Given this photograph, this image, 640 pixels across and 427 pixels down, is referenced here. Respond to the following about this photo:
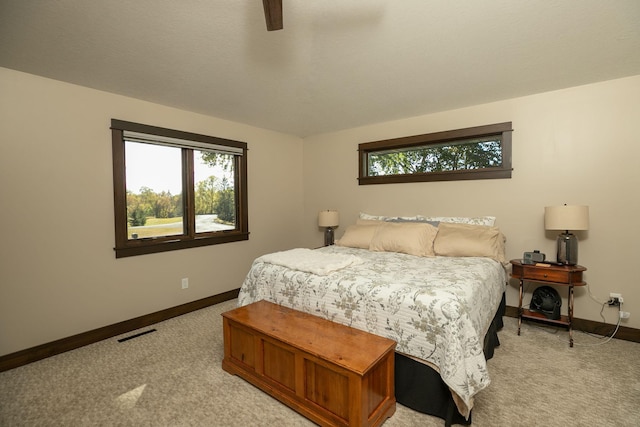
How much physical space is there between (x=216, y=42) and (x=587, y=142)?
3336 mm

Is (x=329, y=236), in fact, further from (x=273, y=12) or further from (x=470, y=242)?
(x=273, y=12)

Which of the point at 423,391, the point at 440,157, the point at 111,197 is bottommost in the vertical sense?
the point at 423,391

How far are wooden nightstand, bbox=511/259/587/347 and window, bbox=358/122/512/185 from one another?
1021mm

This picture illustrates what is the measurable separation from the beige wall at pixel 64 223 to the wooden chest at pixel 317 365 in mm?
1501

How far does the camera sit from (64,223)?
2.55 meters

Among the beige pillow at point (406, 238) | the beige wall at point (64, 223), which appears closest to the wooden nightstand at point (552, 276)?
the beige pillow at point (406, 238)

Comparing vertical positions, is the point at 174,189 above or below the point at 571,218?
above

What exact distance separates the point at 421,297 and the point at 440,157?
2.42m

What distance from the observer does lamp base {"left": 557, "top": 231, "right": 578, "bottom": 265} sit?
262 centimetres

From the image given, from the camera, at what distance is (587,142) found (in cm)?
274

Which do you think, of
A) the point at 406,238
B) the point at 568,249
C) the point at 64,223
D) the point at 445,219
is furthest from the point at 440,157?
the point at 64,223

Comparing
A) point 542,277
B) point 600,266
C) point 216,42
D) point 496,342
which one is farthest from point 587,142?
point 216,42

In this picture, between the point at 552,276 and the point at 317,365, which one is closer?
the point at 317,365

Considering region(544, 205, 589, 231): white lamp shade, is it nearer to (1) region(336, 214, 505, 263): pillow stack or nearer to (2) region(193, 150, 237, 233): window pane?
(1) region(336, 214, 505, 263): pillow stack
